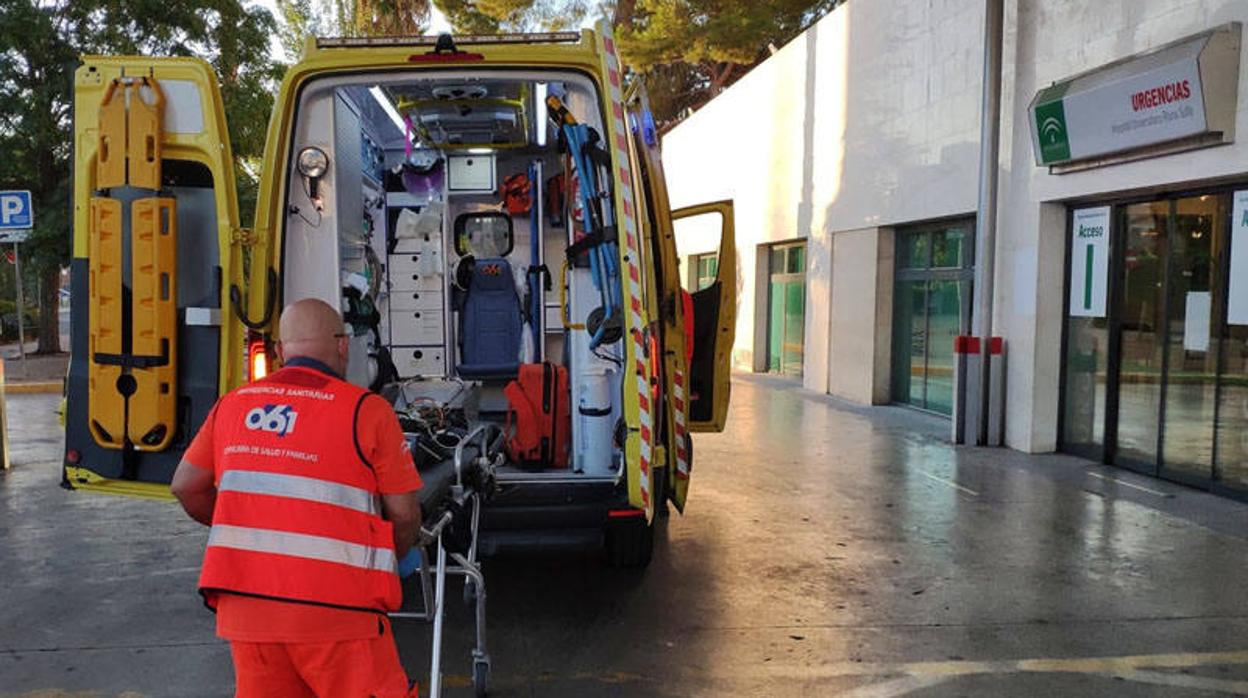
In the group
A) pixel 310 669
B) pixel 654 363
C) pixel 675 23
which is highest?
pixel 675 23

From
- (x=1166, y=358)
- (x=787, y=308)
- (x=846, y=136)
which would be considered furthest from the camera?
(x=787, y=308)

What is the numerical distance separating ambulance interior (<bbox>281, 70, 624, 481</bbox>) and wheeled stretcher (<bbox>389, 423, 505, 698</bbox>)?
0.38 feet

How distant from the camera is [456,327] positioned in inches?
270

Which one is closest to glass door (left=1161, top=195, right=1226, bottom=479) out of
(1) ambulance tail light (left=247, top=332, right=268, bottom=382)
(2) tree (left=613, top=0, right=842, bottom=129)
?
(1) ambulance tail light (left=247, top=332, right=268, bottom=382)

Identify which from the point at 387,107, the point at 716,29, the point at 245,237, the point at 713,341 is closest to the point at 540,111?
the point at 387,107

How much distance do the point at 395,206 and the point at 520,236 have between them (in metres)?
0.87

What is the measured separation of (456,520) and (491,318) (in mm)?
2766

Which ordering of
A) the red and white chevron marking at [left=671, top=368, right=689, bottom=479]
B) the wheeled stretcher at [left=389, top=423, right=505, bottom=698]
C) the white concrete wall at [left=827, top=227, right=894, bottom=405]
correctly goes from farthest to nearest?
the white concrete wall at [left=827, top=227, right=894, bottom=405] < the red and white chevron marking at [left=671, top=368, right=689, bottom=479] < the wheeled stretcher at [left=389, top=423, right=505, bottom=698]

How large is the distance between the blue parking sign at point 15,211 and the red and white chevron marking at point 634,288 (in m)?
8.43

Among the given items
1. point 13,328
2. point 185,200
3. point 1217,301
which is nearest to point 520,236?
point 185,200

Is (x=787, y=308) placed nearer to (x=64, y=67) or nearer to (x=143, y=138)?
(x=64, y=67)

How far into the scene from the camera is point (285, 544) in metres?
2.42

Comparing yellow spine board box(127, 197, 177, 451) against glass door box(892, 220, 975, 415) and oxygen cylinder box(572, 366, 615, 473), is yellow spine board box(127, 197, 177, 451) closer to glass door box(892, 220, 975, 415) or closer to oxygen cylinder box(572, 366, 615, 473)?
oxygen cylinder box(572, 366, 615, 473)

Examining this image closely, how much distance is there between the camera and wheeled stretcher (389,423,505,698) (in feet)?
10.5
